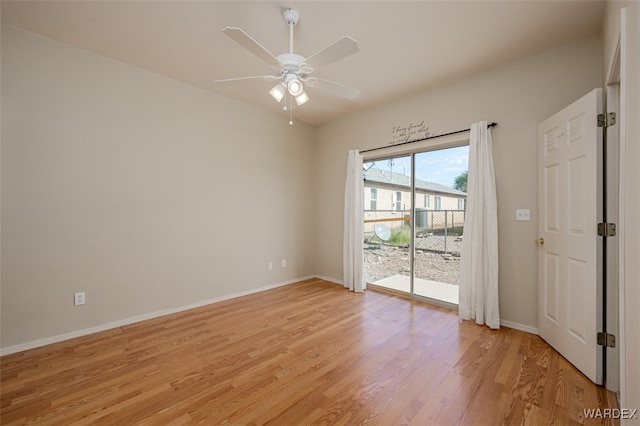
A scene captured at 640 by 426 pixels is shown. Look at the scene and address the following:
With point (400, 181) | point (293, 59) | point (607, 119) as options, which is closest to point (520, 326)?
point (607, 119)

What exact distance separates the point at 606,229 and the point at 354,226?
8.92 ft

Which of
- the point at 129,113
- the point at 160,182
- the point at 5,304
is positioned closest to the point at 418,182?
the point at 160,182

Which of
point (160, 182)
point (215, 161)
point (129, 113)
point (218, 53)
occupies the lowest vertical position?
point (160, 182)

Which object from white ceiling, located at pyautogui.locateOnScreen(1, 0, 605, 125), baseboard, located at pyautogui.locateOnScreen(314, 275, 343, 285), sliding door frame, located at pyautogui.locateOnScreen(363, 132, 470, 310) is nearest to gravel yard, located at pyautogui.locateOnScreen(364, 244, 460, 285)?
sliding door frame, located at pyautogui.locateOnScreen(363, 132, 470, 310)

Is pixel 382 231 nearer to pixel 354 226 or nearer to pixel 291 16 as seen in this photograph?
pixel 354 226

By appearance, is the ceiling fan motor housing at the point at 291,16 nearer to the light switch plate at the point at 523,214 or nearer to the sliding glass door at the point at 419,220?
the sliding glass door at the point at 419,220

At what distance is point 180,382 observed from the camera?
6.19 feet

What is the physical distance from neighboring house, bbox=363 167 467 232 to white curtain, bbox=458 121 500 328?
12.0 inches

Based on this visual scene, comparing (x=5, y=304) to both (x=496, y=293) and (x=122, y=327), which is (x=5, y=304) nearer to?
(x=122, y=327)

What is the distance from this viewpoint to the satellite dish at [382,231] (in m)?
4.14

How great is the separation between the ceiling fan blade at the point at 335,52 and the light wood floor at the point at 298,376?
2.39 metres

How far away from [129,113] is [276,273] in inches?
115

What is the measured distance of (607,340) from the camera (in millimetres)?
1848

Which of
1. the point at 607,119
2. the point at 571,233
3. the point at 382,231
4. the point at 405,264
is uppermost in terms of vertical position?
the point at 607,119
